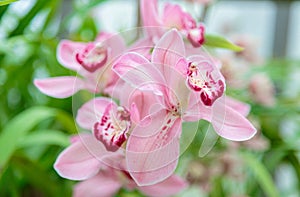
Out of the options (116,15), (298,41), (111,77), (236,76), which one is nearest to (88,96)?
(111,77)

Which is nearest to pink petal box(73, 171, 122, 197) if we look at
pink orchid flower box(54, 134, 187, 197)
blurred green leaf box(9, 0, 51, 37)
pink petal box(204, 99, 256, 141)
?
pink orchid flower box(54, 134, 187, 197)

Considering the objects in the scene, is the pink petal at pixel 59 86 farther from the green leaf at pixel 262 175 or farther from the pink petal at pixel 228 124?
the green leaf at pixel 262 175

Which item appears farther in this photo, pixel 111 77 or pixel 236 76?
pixel 236 76

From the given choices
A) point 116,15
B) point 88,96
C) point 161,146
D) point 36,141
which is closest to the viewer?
point 161,146

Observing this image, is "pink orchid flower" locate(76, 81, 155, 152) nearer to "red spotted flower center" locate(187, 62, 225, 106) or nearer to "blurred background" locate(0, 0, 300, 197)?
"red spotted flower center" locate(187, 62, 225, 106)

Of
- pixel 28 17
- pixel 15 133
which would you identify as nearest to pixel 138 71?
pixel 15 133

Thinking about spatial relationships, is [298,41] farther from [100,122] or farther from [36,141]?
[100,122]

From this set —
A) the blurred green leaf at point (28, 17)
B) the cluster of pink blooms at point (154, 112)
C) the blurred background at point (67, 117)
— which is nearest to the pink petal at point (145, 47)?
the cluster of pink blooms at point (154, 112)
